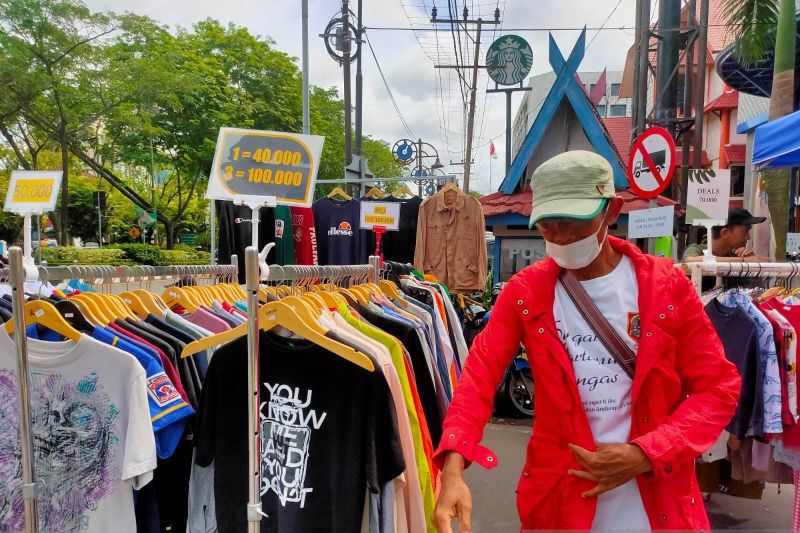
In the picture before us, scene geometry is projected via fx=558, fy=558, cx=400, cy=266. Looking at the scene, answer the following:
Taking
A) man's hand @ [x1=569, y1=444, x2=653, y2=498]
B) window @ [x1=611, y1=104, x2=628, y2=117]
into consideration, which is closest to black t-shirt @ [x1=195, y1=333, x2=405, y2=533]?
man's hand @ [x1=569, y1=444, x2=653, y2=498]

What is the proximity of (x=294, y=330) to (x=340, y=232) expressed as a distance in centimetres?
483

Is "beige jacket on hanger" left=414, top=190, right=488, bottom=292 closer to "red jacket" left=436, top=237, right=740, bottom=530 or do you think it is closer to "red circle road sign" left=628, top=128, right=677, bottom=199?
"red circle road sign" left=628, top=128, right=677, bottom=199

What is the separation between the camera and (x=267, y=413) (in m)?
2.19

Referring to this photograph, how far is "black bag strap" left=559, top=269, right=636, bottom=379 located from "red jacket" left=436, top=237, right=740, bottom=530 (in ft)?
0.15

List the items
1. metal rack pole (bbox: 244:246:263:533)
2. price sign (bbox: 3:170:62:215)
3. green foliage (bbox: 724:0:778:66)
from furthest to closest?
green foliage (bbox: 724:0:778:66), price sign (bbox: 3:170:62:215), metal rack pole (bbox: 244:246:263:533)

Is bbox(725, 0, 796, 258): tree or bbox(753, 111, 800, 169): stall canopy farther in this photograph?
bbox(725, 0, 796, 258): tree

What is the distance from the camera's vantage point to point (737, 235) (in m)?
4.82

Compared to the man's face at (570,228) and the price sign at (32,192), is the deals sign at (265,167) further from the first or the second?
the man's face at (570,228)

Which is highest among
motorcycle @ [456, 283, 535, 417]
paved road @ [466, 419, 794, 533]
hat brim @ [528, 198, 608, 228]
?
hat brim @ [528, 198, 608, 228]

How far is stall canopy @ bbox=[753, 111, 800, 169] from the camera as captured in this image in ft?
15.3

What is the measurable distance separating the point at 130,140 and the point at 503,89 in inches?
536

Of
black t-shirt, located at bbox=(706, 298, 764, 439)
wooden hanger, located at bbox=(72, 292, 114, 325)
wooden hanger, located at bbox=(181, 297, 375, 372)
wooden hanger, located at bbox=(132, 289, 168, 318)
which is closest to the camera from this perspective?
wooden hanger, located at bbox=(181, 297, 375, 372)

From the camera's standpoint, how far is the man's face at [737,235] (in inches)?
189

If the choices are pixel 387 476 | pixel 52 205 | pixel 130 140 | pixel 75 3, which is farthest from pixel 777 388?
pixel 130 140
